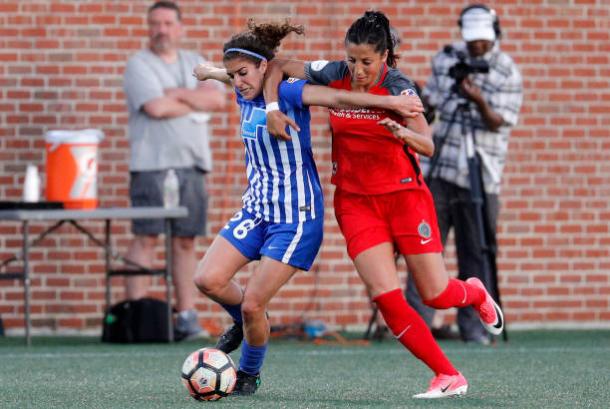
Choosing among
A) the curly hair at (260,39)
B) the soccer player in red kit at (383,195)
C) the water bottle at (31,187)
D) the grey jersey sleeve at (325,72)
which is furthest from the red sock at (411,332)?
the water bottle at (31,187)

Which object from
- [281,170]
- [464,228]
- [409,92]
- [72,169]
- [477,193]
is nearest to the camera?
[409,92]

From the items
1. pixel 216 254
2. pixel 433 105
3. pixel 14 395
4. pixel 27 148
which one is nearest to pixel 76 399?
pixel 14 395

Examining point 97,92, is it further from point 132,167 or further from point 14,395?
point 14,395

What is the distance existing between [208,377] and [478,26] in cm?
430

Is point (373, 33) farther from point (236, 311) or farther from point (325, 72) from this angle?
point (236, 311)

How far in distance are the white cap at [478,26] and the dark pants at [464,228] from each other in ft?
3.23

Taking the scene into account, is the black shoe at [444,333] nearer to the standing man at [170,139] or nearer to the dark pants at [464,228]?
the dark pants at [464,228]

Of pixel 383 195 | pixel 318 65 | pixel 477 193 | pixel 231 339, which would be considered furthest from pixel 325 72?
pixel 477 193

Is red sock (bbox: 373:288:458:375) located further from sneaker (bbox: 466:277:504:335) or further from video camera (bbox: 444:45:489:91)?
video camera (bbox: 444:45:489:91)

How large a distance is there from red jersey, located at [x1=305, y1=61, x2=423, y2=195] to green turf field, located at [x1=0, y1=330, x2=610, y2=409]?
0.93 meters

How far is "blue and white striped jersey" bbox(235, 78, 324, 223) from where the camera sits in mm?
6938

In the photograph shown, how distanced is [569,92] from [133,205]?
3536mm

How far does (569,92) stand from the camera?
12.1 metres

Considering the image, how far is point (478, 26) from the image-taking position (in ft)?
33.2
